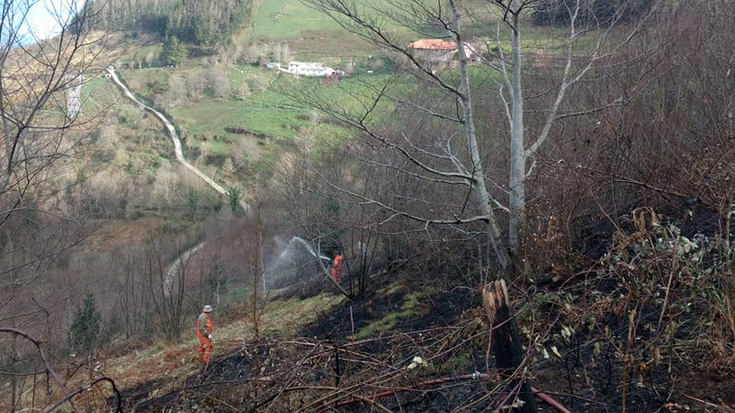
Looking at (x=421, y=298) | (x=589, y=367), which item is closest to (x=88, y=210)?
(x=421, y=298)

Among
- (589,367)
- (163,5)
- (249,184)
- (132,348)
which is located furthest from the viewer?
(163,5)

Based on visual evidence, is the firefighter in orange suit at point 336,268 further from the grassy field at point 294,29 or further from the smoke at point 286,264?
the grassy field at point 294,29

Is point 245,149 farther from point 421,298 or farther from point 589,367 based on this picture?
point 589,367

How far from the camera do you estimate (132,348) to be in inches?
611

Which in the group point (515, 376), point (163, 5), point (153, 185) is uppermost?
point (163, 5)

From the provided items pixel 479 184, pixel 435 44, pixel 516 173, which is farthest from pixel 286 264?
pixel 516 173

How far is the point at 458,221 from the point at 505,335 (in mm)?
3334

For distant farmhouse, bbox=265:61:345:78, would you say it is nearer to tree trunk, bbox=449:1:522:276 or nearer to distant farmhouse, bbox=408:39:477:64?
distant farmhouse, bbox=408:39:477:64

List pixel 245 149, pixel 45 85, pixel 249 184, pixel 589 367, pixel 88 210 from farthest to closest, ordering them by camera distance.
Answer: pixel 245 149, pixel 249 184, pixel 88 210, pixel 45 85, pixel 589 367

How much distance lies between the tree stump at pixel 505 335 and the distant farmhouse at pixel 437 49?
4694 millimetres

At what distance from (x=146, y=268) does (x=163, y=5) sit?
30.4 meters

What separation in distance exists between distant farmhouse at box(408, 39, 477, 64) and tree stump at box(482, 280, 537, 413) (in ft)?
15.4

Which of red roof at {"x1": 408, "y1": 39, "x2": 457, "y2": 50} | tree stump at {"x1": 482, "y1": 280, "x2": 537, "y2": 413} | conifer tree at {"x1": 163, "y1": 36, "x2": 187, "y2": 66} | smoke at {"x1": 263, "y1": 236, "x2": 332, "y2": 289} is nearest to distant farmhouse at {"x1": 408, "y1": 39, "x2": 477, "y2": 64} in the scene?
red roof at {"x1": 408, "y1": 39, "x2": 457, "y2": 50}

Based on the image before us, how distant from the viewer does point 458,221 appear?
6.16m
